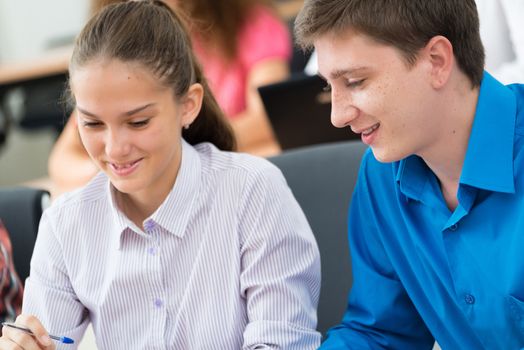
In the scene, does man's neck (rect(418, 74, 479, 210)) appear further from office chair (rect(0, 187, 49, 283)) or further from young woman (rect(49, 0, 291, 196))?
young woman (rect(49, 0, 291, 196))

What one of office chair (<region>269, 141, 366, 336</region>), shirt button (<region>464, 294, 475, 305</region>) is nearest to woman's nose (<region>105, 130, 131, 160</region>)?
office chair (<region>269, 141, 366, 336</region>)

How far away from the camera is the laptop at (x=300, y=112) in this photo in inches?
81.1

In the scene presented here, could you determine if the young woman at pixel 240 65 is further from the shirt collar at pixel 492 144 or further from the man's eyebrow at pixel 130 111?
the shirt collar at pixel 492 144

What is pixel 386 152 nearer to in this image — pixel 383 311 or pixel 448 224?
pixel 448 224

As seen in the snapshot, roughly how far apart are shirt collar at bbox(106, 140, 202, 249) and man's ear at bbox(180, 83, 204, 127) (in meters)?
0.06

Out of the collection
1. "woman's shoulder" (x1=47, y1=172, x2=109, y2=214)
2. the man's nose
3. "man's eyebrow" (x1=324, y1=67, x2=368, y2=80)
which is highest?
"man's eyebrow" (x1=324, y1=67, x2=368, y2=80)

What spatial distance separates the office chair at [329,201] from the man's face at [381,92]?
45 cm

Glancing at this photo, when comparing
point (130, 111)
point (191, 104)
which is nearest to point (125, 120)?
point (130, 111)

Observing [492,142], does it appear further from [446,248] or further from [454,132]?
[446,248]

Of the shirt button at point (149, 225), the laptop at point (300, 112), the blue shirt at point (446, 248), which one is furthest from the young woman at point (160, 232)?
the laptop at point (300, 112)

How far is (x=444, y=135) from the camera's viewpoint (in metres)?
1.15

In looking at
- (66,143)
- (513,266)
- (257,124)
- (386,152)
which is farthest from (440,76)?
(66,143)

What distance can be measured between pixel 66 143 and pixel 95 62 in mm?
1285

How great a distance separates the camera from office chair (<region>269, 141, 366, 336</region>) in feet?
5.14
